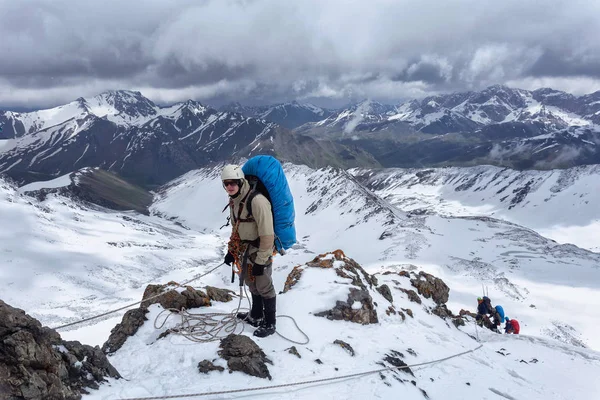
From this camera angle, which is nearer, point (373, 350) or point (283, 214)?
point (283, 214)

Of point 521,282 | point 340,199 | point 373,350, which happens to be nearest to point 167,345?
point 373,350

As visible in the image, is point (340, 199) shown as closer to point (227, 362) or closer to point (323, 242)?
point (323, 242)

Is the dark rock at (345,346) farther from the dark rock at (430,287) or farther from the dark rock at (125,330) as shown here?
the dark rock at (430,287)

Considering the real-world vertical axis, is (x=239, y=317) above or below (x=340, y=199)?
below

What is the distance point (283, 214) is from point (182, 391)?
4.26m

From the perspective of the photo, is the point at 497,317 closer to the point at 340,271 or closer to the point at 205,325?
the point at 340,271

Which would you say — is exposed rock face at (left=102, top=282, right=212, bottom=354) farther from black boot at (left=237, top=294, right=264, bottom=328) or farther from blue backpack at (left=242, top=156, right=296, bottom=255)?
blue backpack at (left=242, top=156, right=296, bottom=255)

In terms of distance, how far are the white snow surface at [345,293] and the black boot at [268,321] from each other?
0.34m

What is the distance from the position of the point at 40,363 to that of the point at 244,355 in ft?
13.2

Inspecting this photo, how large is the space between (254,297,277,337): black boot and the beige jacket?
1566 mm

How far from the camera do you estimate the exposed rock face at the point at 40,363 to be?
5.51 m

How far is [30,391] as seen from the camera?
546cm

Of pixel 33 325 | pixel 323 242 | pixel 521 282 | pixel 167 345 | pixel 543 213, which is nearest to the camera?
pixel 33 325

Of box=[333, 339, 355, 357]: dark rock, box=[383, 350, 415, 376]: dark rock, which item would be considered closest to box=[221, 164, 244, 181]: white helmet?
box=[333, 339, 355, 357]: dark rock
